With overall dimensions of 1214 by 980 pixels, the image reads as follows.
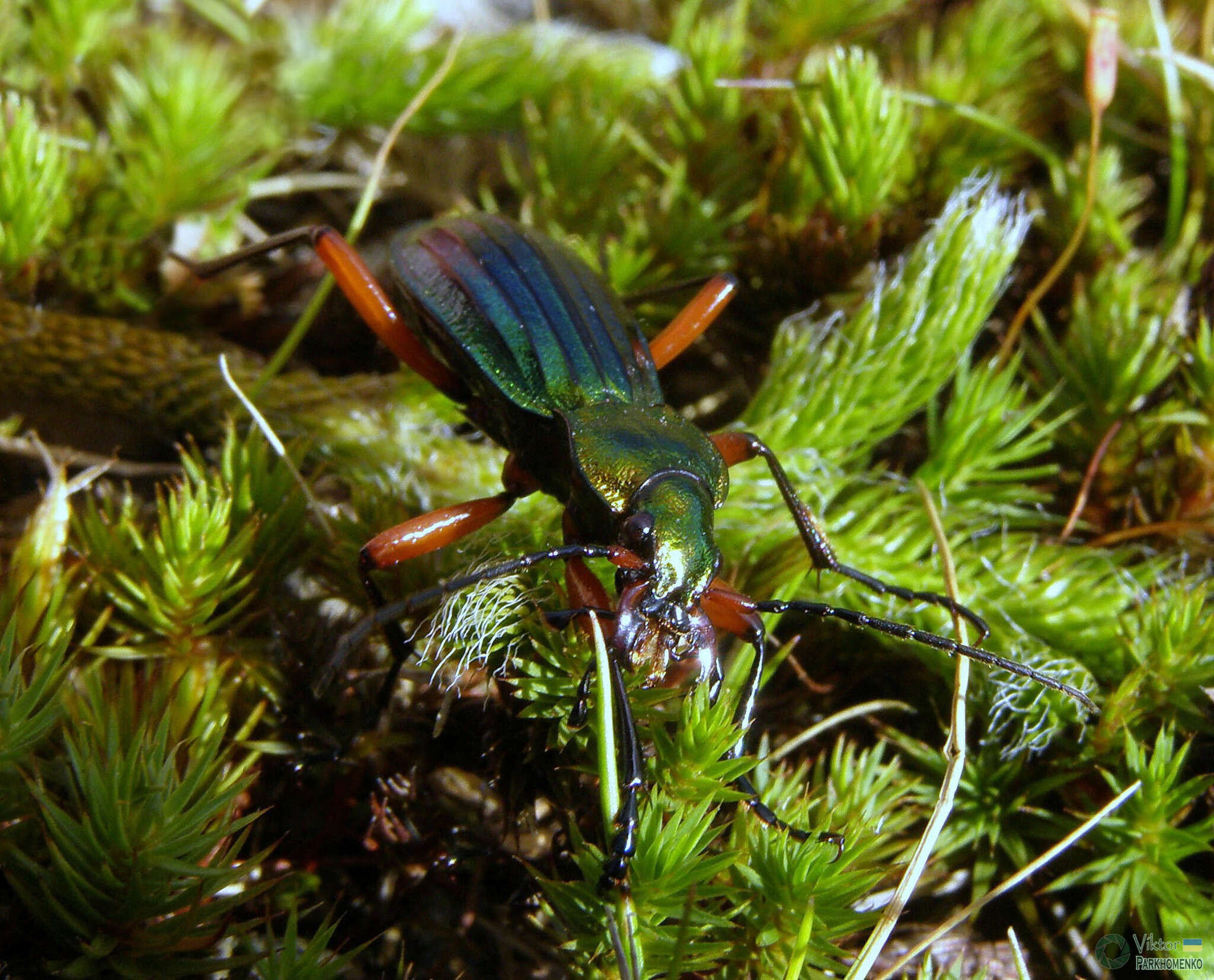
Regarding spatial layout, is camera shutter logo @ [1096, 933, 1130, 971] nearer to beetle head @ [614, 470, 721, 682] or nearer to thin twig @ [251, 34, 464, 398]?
beetle head @ [614, 470, 721, 682]

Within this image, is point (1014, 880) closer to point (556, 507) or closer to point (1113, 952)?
point (1113, 952)

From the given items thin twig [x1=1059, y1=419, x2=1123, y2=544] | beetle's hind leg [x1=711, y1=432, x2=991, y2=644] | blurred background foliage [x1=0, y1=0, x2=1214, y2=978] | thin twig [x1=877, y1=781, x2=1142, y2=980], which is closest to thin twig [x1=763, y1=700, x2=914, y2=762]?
blurred background foliage [x1=0, y1=0, x2=1214, y2=978]

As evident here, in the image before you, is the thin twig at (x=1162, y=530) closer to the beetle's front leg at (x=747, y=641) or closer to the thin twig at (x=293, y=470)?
the beetle's front leg at (x=747, y=641)

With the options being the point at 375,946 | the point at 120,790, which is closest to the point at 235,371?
the point at 120,790

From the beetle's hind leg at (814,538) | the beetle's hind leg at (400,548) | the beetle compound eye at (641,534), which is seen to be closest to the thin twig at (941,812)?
the beetle's hind leg at (814,538)

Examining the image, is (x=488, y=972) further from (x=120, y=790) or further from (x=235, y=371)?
(x=235, y=371)

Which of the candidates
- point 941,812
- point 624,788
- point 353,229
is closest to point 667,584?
point 624,788
